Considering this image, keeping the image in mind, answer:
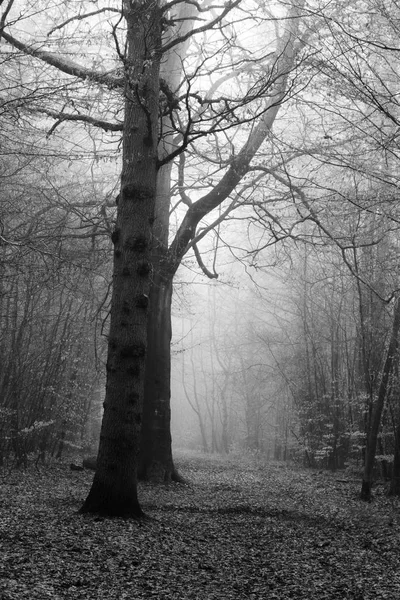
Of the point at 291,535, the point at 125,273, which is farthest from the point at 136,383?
the point at 291,535

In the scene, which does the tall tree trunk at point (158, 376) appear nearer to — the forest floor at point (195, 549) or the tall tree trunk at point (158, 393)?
the tall tree trunk at point (158, 393)

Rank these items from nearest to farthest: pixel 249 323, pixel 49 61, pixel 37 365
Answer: pixel 49 61 → pixel 37 365 → pixel 249 323

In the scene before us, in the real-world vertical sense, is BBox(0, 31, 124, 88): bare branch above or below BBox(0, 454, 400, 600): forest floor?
above

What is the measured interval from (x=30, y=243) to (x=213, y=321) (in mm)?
24148

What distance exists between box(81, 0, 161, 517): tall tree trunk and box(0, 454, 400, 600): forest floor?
0.41m

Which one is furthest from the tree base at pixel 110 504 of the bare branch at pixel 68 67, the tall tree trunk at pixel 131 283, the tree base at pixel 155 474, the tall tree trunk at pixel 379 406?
the tall tree trunk at pixel 379 406

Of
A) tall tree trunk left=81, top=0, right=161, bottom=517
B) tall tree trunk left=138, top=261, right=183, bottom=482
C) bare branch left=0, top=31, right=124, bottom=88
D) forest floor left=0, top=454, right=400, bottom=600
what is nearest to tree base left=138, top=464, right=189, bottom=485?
tall tree trunk left=138, top=261, right=183, bottom=482

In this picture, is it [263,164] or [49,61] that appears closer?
[49,61]

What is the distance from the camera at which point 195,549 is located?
5.20m

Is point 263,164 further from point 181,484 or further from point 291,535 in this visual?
point 291,535

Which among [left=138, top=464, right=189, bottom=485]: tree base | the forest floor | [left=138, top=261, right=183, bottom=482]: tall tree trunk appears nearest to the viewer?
the forest floor

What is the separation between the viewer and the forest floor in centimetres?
400

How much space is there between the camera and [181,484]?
33.1 ft

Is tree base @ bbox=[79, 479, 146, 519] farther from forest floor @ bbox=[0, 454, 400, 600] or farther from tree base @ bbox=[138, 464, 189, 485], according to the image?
tree base @ bbox=[138, 464, 189, 485]
